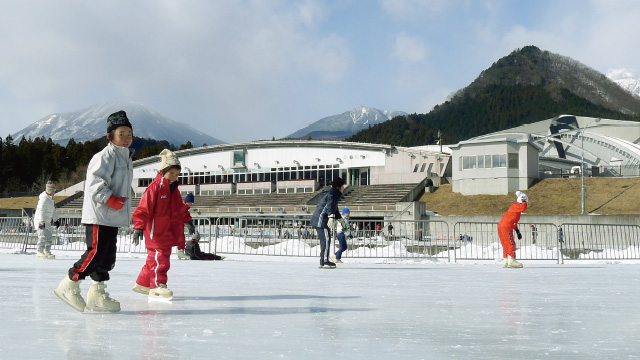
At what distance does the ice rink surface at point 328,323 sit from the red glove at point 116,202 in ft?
2.70

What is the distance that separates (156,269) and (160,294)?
0.29 m

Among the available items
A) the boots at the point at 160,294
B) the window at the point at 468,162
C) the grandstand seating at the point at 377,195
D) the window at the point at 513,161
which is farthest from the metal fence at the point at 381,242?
the grandstand seating at the point at 377,195

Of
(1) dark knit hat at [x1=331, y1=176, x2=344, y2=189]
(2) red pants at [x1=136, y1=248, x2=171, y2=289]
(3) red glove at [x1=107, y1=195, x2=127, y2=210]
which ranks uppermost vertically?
(1) dark knit hat at [x1=331, y1=176, x2=344, y2=189]

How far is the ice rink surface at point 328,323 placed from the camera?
303cm

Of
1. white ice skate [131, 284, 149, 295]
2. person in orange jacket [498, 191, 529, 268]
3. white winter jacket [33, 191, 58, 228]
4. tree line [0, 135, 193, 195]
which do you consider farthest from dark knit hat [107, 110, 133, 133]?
tree line [0, 135, 193, 195]

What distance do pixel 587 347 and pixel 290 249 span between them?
47.6ft

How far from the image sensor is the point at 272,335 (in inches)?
139

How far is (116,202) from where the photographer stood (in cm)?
471

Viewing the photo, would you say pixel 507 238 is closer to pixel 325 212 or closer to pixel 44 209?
pixel 325 212

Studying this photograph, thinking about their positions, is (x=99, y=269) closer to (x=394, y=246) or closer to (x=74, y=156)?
(x=394, y=246)

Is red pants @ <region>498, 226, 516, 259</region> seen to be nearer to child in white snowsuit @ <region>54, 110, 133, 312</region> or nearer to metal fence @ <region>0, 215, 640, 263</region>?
metal fence @ <region>0, 215, 640, 263</region>

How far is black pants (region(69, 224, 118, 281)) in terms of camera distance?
4645 mm

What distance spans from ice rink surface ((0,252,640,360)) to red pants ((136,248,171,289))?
0.20 metres

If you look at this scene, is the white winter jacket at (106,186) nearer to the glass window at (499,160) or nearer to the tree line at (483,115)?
the glass window at (499,160)
